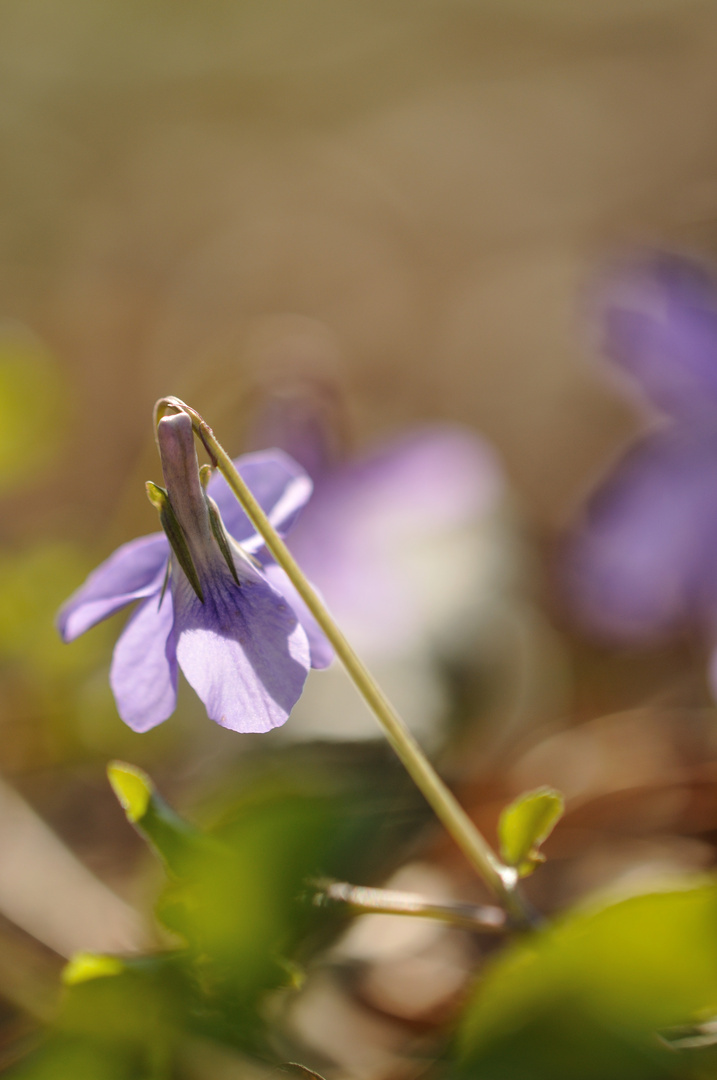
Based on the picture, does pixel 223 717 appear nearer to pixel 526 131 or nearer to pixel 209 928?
pixel 209 928

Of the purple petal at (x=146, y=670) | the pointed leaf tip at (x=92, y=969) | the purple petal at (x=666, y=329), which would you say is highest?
the purple petal at (x=666, y=329)

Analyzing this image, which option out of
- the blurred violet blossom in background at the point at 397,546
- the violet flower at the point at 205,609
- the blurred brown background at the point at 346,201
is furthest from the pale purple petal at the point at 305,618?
the blurred brown background at the point at 346,201

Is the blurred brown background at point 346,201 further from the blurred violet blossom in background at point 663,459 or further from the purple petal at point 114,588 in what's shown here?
the purple petal at point 114,588

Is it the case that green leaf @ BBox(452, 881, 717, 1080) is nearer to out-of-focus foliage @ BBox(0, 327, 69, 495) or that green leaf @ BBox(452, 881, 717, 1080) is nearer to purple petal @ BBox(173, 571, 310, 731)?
purple petal @ BBox(173, 571, 310, 731)

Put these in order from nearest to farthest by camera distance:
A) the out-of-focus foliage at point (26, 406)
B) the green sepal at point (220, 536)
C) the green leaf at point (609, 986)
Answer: the green leaf at point (609, 986) < the green sepal at point (220, 536) < the out-of-focus foliage at point (26, 406)

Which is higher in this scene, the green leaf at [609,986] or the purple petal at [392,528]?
the purple petal at [392,528]

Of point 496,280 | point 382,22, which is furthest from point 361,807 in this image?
point 382,22
